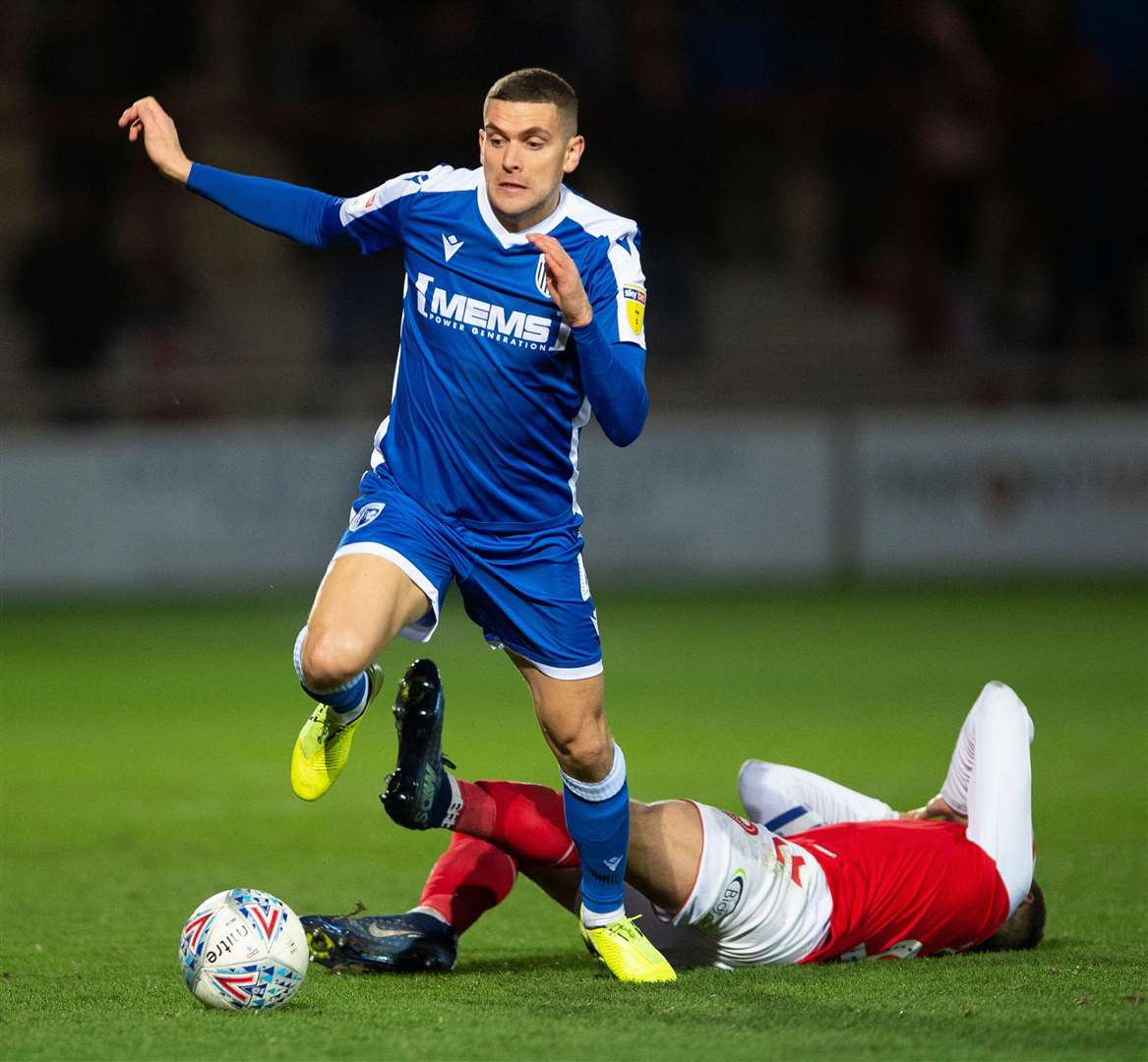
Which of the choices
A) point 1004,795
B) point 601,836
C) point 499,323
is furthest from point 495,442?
point 1004,795

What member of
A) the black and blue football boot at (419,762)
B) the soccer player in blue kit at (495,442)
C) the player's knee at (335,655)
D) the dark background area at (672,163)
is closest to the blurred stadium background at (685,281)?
the dark background area at (672,163)

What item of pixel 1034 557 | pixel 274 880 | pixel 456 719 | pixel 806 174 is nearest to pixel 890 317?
pixel 806 174

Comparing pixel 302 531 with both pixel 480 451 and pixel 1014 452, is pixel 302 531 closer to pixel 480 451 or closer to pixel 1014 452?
pixel 1014 452

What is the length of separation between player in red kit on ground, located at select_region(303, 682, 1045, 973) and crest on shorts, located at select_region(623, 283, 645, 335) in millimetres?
1233

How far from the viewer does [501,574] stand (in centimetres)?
496

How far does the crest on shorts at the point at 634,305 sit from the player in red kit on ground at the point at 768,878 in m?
1.23

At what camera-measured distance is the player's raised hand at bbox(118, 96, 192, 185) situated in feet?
17.0

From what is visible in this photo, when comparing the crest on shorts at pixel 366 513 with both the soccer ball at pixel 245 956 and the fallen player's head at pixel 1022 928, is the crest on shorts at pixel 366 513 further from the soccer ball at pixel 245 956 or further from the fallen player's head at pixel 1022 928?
the fallen player's head at pixel 1022 928

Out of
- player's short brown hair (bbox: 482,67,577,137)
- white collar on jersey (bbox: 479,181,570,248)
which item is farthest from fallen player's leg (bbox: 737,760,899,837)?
player's short brown hair (bbox: 482,67,577,137)

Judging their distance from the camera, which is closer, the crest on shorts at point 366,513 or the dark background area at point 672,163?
the crest on shorts at point 366,513

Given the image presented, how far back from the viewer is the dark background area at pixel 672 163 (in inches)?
690

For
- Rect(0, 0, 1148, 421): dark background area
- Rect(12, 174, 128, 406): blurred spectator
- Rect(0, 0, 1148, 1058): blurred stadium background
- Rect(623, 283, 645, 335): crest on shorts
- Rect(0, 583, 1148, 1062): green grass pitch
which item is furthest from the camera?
Rect(0, 0, 1148, 421): dark background area

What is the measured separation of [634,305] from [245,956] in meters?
1.91

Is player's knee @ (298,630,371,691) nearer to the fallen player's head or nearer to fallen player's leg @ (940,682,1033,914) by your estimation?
fallen player's leg @ (940,682,1033,914)
